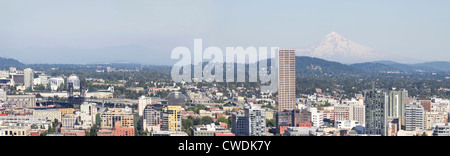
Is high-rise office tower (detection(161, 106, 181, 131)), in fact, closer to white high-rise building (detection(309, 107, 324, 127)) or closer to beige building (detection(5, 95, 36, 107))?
white high-rise building (detection(309, 107, 324, 127))

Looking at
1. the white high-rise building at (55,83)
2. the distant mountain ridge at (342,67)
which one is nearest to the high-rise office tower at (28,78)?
the white high-rise building at (55,83)

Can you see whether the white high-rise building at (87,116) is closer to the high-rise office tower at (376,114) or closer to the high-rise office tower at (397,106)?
the high-rise office tower at (376,114)

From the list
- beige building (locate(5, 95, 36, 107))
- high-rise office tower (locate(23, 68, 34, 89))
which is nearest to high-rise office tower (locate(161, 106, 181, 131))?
beige building (locate(5, 95, 36, 107))

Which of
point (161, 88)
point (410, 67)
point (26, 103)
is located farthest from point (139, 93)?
point (410, 67)

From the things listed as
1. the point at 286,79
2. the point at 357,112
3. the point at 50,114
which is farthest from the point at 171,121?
the point at 286,79

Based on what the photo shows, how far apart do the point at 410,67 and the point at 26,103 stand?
35.3 m

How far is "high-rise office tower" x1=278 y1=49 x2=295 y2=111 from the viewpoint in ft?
58.7

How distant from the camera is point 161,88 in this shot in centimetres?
2464

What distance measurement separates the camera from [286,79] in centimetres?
1864

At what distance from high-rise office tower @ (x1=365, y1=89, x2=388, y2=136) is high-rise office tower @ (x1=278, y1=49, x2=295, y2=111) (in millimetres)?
5677

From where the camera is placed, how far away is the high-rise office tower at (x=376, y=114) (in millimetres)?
11094

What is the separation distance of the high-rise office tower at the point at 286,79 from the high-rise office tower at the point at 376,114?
18.6ft

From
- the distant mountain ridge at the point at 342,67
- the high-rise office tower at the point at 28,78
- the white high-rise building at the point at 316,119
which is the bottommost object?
the white high-rise building at the point at 316,119

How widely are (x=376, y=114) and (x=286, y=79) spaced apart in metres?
7.48
